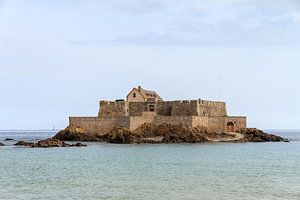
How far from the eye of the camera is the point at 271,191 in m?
→ 20.3

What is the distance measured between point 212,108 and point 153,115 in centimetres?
681

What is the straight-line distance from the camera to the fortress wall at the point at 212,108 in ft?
170

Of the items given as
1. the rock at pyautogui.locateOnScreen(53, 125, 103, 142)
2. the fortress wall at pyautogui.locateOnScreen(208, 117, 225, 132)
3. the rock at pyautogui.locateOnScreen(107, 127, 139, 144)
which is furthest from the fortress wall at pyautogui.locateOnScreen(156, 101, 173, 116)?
the rock at pyautogui.locateOnScreen(53, 125, 103, 142)

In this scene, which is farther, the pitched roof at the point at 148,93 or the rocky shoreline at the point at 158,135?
the pitched roof at the point at 148,93

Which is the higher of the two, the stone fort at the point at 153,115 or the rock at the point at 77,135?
the stone fort at the point at 153,115

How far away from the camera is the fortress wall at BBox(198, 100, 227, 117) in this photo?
5178cm

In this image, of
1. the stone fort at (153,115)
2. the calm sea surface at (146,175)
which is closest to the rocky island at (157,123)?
the stone fort at (153,115)

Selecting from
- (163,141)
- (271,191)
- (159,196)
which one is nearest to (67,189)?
(159,196)

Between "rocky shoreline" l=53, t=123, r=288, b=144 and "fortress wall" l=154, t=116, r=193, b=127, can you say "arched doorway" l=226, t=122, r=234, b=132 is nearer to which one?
"rocky shoreline" l=53, t=123, r=288, b=144

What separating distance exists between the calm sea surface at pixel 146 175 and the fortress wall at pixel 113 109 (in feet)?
44.0

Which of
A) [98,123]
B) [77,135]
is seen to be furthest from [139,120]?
[77,135]

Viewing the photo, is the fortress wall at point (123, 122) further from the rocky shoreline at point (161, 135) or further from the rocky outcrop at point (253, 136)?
the rocky outcrop at point (253, 136)

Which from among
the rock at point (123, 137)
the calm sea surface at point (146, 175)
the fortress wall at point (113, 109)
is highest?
the fortress wall at point (113, 109)

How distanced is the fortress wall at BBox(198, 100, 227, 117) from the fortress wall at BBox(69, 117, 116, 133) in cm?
789
